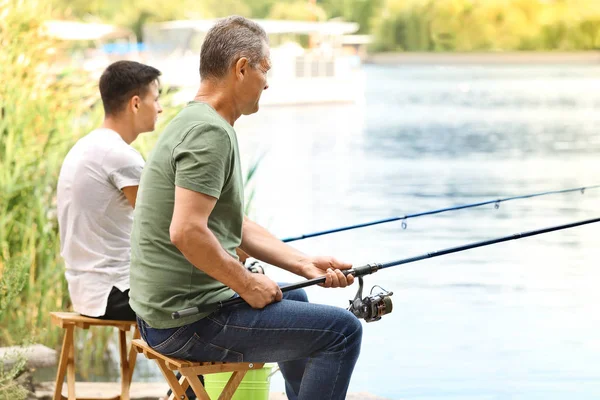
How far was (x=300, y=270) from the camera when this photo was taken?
2.47 meters

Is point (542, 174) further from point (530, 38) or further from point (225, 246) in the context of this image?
point (530, 38)

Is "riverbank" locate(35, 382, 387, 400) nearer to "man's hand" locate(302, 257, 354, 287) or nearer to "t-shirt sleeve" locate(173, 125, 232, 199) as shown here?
"man's hand" locate(302, 257, 354, 287)

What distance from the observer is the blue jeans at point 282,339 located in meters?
2.20

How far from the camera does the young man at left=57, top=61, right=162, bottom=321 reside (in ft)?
9.24

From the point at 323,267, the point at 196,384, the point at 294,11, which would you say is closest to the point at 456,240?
the point at 323,267

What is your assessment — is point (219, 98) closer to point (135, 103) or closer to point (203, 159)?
point (203, 159)

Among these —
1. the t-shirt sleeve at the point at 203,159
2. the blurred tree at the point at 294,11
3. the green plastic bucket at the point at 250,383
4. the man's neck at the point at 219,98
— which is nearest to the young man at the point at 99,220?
the green plastic bucket at the point at 250,383

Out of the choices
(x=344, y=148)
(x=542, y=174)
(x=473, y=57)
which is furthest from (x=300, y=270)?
(x=473, y=57)

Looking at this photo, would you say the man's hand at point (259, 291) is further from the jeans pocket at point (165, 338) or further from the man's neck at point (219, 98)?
the man's neck at point (219, 98)

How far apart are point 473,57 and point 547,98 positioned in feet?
71.3

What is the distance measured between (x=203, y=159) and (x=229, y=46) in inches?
10.3

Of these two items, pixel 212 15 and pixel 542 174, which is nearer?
pixel 542 174

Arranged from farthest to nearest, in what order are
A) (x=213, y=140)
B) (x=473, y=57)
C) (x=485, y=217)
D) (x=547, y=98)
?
(x=473, y=57) < (x=547, y=98) < (x=485, y=217) < (x=213, y=140)

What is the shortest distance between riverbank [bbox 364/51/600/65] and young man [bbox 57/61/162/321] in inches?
2082
